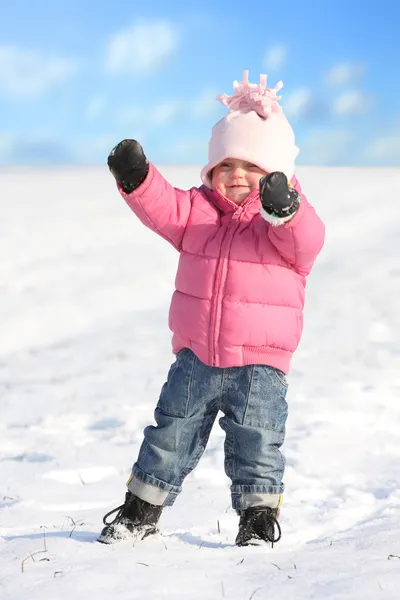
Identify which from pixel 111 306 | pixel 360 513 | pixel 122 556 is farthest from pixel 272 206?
pixel 111 306

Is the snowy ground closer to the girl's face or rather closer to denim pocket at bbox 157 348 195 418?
denim pocket at bbox 157 348 195 418

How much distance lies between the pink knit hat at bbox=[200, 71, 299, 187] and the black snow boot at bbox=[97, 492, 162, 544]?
1.43 meters

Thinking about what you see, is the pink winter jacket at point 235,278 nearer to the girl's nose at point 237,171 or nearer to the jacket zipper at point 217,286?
the jacket zipper at point 217,286

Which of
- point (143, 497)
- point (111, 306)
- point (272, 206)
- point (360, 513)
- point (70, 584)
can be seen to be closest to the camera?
point (70, 584)

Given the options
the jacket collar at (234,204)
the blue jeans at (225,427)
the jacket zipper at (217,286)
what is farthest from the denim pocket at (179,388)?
the jacket collar at (234,204)

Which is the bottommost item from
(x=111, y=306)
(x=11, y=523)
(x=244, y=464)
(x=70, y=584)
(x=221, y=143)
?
(x=11, y=523)

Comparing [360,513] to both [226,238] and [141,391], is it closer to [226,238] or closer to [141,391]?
[226,238]

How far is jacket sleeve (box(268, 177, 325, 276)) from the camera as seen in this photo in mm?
2992

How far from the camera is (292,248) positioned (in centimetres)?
308

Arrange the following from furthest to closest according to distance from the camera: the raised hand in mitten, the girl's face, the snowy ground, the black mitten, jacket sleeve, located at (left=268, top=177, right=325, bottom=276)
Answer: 1. the girl's face
2. the raised hand in mitten
3. jacket sleeve, located at (left=268, top=177, right=325, bottom=276)
4. the black mitten
5. the snowy ground

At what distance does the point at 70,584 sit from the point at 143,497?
994mm

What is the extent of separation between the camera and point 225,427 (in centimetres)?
333

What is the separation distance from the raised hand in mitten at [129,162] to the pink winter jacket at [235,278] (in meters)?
0.04

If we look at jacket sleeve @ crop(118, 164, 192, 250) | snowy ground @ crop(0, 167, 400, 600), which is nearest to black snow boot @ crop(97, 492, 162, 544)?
snowy ground @ crop(0, 167, 400, 600)
